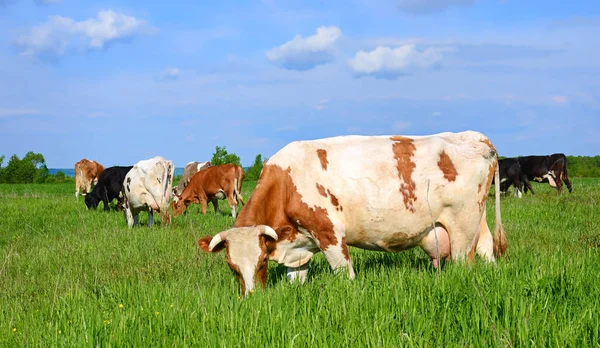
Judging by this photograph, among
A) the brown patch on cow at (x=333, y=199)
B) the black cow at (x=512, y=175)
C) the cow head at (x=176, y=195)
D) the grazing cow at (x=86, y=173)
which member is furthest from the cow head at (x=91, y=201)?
the black cow at (x=512, y=175)

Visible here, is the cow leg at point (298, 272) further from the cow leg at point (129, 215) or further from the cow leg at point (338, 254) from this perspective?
the cow leg at point (129, 215)

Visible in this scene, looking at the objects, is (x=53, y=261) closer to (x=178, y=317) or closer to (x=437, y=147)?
(x=178, y=317)

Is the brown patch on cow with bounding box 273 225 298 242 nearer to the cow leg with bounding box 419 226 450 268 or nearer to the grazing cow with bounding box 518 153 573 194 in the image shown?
the cow leg with bounding box 419 226 450 268

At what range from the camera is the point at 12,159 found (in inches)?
3282

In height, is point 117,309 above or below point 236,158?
below

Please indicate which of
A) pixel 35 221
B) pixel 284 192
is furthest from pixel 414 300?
pixel 35 221

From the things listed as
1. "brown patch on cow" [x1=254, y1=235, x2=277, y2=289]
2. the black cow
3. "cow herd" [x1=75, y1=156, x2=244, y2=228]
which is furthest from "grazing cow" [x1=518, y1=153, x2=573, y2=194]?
"brown patch on cow" [x1=254, y1=235, x2=277, y2=289]

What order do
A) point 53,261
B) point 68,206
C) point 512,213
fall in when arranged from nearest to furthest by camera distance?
point 53,261 < point 512,213 < point 68,206

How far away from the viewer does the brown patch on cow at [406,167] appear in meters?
7.29

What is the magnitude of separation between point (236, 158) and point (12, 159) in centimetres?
4574

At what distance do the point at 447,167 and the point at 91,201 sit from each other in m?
17.0

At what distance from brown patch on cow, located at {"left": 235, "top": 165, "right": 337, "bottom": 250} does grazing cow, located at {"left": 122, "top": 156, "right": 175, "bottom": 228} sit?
8.64m

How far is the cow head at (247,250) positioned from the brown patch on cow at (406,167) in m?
1.85

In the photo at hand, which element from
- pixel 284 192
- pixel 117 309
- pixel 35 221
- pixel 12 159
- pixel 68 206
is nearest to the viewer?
pixel 117 309
